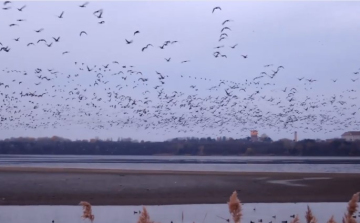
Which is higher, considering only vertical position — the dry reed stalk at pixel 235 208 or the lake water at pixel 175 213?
the dry reed stalk at pixel 235 208

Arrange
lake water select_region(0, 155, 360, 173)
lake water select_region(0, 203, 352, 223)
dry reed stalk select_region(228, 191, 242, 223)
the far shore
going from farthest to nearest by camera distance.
→ lake water select_region(0, 155, 360, 173), the far shore, lake water select_region(0, 203, 352, 223), dry reed stalk select_region(228, 191, 242, 223)

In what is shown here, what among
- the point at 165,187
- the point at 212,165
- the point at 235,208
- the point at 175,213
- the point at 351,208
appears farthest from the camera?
the point at 212,165

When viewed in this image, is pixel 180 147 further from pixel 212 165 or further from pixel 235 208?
pixel 235 208

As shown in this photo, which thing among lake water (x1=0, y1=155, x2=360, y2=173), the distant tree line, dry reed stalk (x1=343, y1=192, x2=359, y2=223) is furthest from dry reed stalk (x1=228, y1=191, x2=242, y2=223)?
the distant tree line

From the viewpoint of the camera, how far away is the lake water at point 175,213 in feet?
69.5

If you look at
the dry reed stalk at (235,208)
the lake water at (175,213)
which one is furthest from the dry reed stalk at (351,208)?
the lake water at (175,213)

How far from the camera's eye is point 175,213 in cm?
2320

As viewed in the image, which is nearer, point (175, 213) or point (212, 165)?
point (175, 213)

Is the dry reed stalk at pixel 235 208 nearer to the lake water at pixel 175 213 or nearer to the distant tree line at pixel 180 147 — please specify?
the lake water at pixel 175 213

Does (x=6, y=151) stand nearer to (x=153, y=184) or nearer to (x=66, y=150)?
(x=66, y=150)

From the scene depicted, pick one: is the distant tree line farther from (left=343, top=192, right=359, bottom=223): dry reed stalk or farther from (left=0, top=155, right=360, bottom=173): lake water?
(left=343, top=192, right=359, bottom=223): dry reed stalk

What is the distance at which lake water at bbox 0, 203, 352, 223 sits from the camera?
21.2 m

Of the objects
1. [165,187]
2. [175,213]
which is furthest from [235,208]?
[165,187]

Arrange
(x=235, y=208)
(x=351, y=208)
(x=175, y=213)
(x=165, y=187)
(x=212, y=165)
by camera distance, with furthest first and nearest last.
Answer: (x=212, y=165), (x=165, y=187), (x=175, y=213), (x=351, y=208), (x=235, y=208)
